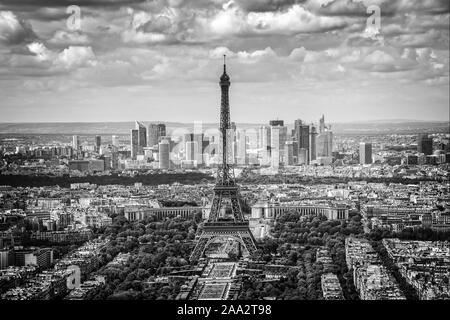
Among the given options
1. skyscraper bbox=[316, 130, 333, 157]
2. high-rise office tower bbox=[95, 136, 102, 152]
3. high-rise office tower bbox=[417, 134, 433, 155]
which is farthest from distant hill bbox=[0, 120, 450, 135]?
skyscraper bbox=[316, 130, 333, 157]

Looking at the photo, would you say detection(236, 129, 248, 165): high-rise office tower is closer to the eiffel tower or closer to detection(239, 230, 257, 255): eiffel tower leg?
the eiffel tower

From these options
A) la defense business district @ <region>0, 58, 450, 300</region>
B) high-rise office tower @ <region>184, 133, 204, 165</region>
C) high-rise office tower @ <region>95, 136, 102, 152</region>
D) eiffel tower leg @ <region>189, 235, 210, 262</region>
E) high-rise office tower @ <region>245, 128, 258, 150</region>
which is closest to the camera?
la defense business district @ <region>0, 58, 450, 300</region>

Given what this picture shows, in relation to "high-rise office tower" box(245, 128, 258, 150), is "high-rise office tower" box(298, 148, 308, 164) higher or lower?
lower

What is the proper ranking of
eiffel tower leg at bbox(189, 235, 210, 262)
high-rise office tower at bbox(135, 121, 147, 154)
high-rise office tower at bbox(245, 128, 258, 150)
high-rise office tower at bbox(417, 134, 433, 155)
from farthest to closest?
1. high-rise office tower at bbox(417, 134, 433, 155)
2. high-rise office tower at bbox(135, 121, 147, 154)
3. high-rise office tower at bbox(245, 128, 258, 150)
4. eiffel tower leg at bbox(189, 235, 210, 262)

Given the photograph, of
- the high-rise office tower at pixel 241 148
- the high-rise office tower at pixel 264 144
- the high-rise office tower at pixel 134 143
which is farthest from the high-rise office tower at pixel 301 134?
the high-rise office tower at pixel 134 143

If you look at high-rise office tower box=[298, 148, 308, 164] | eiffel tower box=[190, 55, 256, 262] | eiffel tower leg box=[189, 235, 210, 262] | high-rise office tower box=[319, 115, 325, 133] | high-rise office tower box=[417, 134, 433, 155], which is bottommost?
eiffel tower leg box=[189, 235, 210, 262]

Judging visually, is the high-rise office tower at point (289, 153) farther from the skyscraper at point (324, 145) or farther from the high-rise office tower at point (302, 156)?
the skyscraper at point (324, 145)

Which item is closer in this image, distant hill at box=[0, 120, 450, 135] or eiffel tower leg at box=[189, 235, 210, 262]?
eiffel tower leg at box=[189, 235, 210, 262]
